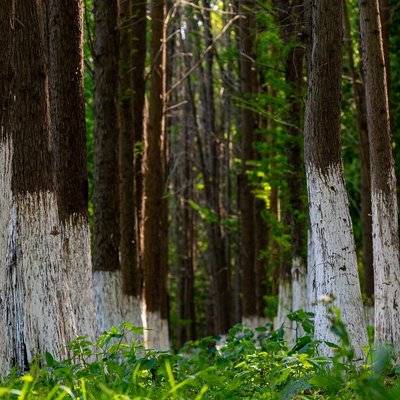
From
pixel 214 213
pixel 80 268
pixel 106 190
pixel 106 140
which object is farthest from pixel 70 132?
pixel 214 213

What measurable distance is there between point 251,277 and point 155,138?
182 inches

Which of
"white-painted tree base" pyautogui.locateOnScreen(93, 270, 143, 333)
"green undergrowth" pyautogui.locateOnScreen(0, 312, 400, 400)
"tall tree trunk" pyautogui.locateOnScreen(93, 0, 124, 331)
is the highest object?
"tall tree trunk" pyautogui.locateOnScreen(93, 0, 124, 331)

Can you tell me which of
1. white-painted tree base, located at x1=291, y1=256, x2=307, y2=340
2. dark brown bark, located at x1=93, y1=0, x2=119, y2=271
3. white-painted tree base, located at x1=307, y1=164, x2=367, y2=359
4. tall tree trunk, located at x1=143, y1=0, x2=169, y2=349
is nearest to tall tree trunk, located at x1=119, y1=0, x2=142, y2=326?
dark brown bark, located at x1=93, y1=0, x2=119, y2=271

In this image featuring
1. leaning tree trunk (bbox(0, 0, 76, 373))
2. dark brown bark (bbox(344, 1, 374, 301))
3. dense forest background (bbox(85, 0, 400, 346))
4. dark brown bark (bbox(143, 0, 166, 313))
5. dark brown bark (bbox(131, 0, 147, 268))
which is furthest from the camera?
dark brown bark (bbox(143, 0, 166, 313))

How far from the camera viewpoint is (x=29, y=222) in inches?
392

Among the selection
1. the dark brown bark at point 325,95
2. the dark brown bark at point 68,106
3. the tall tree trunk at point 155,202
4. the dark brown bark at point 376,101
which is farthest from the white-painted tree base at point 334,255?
the tall tree trunk at point 155,202

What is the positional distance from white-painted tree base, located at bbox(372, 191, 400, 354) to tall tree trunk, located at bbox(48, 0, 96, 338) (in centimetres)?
354

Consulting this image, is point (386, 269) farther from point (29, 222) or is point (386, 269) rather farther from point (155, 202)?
point (155, 202)

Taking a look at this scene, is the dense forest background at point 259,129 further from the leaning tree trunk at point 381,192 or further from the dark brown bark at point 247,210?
the leaning tree trunk at point 381,192

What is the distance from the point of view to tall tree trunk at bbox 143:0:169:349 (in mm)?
23703

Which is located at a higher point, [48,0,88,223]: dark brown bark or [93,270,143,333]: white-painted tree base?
[48,0,88,223]: dark brown bark

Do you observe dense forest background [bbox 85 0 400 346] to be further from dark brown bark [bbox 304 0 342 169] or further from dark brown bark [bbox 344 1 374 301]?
dark brown bark [bbox 304 0 342 169]

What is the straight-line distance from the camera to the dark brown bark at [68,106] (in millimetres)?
12375

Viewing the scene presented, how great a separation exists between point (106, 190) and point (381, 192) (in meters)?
5.73
